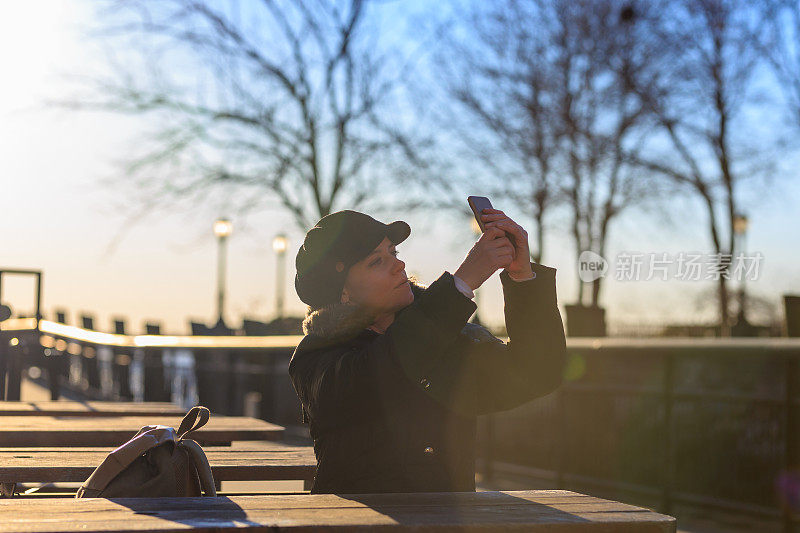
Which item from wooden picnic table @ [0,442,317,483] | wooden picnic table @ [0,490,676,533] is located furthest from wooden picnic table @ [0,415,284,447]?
wooden picnic table @ [0,490,676,533]

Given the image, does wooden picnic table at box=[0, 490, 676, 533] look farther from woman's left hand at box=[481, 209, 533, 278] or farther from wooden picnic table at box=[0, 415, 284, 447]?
wooden picnic table at box=[0, 415, 284, 447]

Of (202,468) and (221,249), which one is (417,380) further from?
(221,249)

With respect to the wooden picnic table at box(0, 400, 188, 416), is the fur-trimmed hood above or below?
above

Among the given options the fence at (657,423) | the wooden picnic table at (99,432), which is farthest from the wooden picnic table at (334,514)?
the fence at (657,423)

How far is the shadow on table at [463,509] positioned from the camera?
2119 millimetres

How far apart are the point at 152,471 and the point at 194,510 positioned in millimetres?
523

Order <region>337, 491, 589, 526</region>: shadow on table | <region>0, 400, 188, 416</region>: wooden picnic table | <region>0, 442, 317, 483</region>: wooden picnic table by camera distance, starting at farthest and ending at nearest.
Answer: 1. <region>0, 400, 188, 416</region>: wooden picnic table
2. <region>0, 442, 317, 483</region>: wooden picnic table
3. <region>337, 491, 589, 526</region>: shadow on table

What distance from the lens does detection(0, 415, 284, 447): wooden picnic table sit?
4211 millimetres

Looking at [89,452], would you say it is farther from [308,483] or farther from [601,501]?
[601,501]

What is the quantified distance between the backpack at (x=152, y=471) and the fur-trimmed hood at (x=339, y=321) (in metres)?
0.47

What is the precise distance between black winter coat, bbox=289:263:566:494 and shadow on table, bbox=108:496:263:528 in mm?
518

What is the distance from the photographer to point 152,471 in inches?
104

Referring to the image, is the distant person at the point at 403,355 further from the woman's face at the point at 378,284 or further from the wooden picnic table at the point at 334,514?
the wooden picnic table at the point at 334,514

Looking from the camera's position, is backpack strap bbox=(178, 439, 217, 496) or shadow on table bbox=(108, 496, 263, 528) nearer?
shadow on table bbox=(108, 496, 263, 528)
